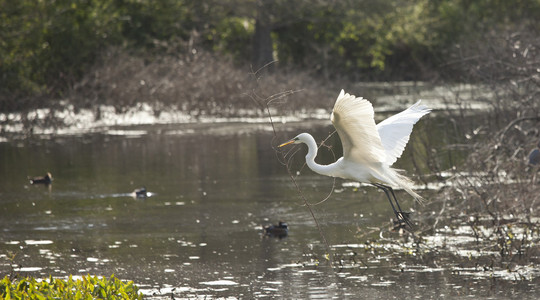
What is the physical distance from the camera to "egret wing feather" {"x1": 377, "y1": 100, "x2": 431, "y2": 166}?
33.5ft

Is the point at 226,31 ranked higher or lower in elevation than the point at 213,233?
higher

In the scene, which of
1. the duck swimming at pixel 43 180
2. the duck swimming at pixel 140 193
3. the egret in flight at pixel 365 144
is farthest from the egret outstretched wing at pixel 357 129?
the duck swimming at pixel 43 180

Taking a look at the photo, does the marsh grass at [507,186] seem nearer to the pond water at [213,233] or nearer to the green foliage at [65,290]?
the pond water at [213,233]

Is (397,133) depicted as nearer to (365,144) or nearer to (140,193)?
(365,144)

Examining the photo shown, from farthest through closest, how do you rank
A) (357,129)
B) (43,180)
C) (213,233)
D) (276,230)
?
1. (43,180)
2. (213,233)
3. (276,230)
4. (357,129)

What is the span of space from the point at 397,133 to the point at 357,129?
4.21 feet

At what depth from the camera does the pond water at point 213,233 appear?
10.9 meters

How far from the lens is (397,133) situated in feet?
33.8

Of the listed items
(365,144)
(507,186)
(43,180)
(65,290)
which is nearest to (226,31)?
(43,180)

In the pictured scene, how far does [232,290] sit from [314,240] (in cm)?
286

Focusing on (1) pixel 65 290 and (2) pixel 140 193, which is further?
(2) pixel 140 193

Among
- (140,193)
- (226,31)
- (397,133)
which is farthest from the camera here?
(226,31)

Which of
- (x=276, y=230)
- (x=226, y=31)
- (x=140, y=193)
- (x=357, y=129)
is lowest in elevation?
(x=276, y=230)

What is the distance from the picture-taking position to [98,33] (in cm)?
3566
